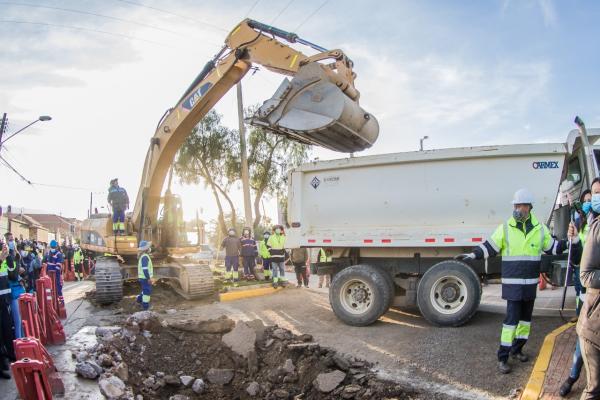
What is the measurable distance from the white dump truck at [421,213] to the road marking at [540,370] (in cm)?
94

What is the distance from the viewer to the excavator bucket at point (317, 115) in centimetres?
761

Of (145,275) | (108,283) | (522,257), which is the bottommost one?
(108,283)

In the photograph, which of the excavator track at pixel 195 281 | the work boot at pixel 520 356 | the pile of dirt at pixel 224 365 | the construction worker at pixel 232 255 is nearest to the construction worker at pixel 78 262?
the construction worker at pixel 232 255

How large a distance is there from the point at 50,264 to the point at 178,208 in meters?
3.16

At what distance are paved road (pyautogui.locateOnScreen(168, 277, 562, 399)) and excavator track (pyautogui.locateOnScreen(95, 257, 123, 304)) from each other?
A: 5.58 ft

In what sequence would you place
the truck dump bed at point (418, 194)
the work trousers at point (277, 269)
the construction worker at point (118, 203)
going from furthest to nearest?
the work trousers at point (277, 269) < the construction worker at point (118, 203) < the truck dump bed at point (418, 194)

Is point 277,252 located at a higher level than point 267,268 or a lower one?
higher

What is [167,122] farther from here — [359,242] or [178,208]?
[359,242]

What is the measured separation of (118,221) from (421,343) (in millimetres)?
7215

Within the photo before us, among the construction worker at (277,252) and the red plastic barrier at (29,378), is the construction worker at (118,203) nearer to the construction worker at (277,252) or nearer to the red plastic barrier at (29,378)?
the construction worker at (277,252)

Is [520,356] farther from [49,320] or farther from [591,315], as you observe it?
[49,320]

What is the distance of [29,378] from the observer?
3.88m

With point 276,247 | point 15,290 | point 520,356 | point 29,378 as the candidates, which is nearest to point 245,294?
point 276,247

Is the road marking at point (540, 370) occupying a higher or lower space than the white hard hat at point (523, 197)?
lower
